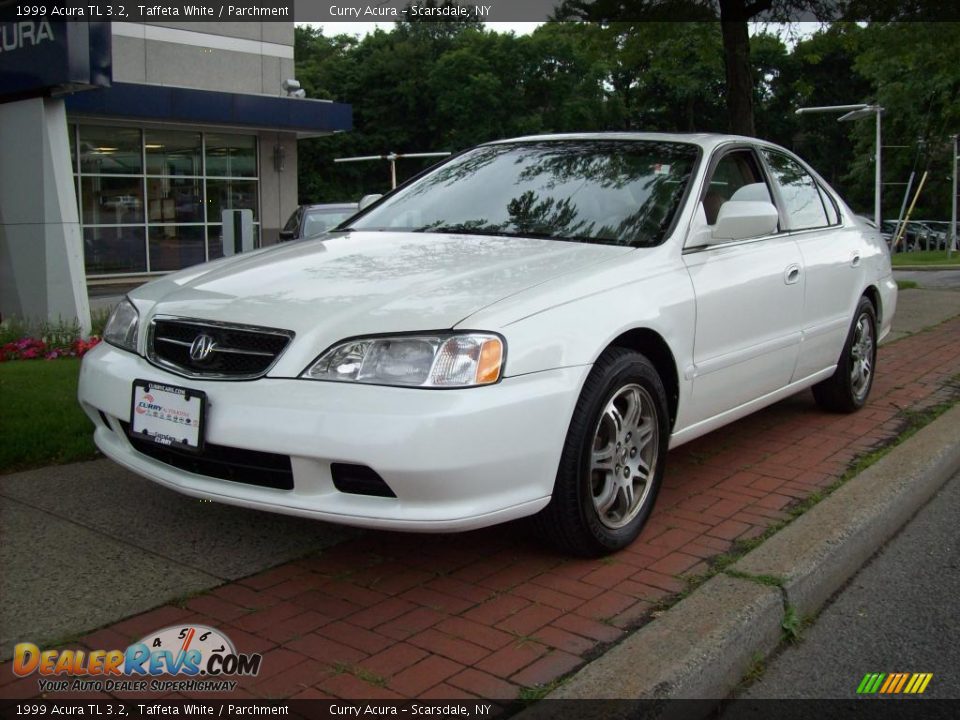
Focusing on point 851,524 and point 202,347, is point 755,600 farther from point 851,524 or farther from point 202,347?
point 202,347

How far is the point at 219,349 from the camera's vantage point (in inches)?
137

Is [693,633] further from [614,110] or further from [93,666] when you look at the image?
[614,110]

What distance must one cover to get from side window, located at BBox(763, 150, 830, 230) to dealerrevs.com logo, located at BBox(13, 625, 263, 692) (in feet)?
12.4

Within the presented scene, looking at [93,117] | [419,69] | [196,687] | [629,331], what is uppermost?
[419,69]

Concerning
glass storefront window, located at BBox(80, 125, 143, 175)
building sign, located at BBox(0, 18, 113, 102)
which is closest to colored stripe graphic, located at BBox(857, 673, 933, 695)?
building sign, located at BBox(0, 18, 113, 102)

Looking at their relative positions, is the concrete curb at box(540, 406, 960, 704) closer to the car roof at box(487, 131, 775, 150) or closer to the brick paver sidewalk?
the brick paver sidewalk

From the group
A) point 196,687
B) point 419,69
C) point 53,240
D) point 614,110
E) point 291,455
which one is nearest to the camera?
point 196,687

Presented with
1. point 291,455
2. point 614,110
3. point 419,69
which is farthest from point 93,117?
point 419,69

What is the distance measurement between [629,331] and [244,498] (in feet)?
5.07

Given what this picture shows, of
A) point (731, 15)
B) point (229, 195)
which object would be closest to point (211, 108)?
point (229, 195)

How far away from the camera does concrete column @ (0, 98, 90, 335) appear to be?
30.9 feet

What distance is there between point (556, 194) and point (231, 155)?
69.0 ft

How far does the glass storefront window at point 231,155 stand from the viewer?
78.1ft

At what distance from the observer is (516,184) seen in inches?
187
